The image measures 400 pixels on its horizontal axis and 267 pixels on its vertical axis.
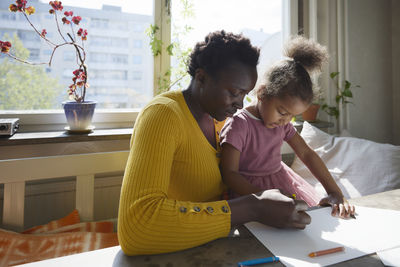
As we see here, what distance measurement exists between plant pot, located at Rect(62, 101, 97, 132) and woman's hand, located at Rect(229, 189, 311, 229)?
1.02m

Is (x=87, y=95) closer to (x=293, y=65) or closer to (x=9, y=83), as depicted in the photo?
(x=9, y=83)

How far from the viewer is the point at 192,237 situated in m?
0.66

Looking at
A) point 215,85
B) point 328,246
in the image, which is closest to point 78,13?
point 215,85

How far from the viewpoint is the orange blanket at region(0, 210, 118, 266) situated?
106cm

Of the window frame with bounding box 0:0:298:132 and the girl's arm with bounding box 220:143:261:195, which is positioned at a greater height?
the window frame with bounding box 0:0:298:132

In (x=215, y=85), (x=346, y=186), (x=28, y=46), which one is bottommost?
(x=346, y=186)

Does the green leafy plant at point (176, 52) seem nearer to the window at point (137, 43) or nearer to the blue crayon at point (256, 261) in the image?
the window at point (137, 43)

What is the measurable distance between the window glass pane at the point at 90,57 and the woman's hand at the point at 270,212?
1.29m

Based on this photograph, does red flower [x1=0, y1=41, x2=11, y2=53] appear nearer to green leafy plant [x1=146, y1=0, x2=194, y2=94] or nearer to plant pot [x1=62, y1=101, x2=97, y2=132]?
plant pot [x1=62, y1=101, x2=97, y2=132]

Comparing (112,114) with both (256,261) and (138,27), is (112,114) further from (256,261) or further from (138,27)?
(256,261)

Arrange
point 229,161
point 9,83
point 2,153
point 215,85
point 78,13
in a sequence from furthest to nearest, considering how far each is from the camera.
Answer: point 78,13
point 9,83
point 2,153
point 229,161
point 215,85

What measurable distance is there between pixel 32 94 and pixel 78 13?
565mm

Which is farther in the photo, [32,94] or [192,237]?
[32,94]

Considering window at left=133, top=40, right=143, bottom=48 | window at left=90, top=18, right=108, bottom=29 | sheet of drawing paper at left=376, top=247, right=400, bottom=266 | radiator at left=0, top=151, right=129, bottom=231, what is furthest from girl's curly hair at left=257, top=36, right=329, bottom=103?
window at left=90, top=18, right=108, bottom=29
